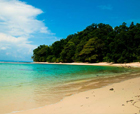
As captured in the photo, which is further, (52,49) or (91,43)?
(52,49)

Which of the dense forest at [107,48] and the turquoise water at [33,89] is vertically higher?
the dense forest at [107,48]

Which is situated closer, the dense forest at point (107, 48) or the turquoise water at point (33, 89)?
the turquoise water at point (33, 89)

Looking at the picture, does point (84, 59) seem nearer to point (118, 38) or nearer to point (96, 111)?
point (118, 38)

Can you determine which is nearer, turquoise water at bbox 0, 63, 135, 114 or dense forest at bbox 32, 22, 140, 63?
turquoise water at bbox 0, 63, 135, 114

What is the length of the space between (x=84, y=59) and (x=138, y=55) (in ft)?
79.7

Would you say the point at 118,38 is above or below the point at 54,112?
above

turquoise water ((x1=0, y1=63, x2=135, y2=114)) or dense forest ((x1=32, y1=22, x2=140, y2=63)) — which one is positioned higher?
dense forest ((x1=32, y1=22, x2=140, y2=63))

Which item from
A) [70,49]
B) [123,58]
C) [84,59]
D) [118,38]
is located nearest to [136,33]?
[118,38]

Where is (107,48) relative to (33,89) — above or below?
above

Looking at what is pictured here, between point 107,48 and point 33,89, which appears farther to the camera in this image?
point 107,48

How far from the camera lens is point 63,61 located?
238ft

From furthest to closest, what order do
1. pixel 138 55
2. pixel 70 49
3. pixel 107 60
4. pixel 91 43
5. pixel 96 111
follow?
pixel 70 49
pixel 91 43
pixel 107 60
pixel 138 55
pixel 96 111

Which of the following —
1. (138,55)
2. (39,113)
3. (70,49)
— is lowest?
(39,113)

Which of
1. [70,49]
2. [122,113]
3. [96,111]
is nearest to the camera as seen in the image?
[122,113]
